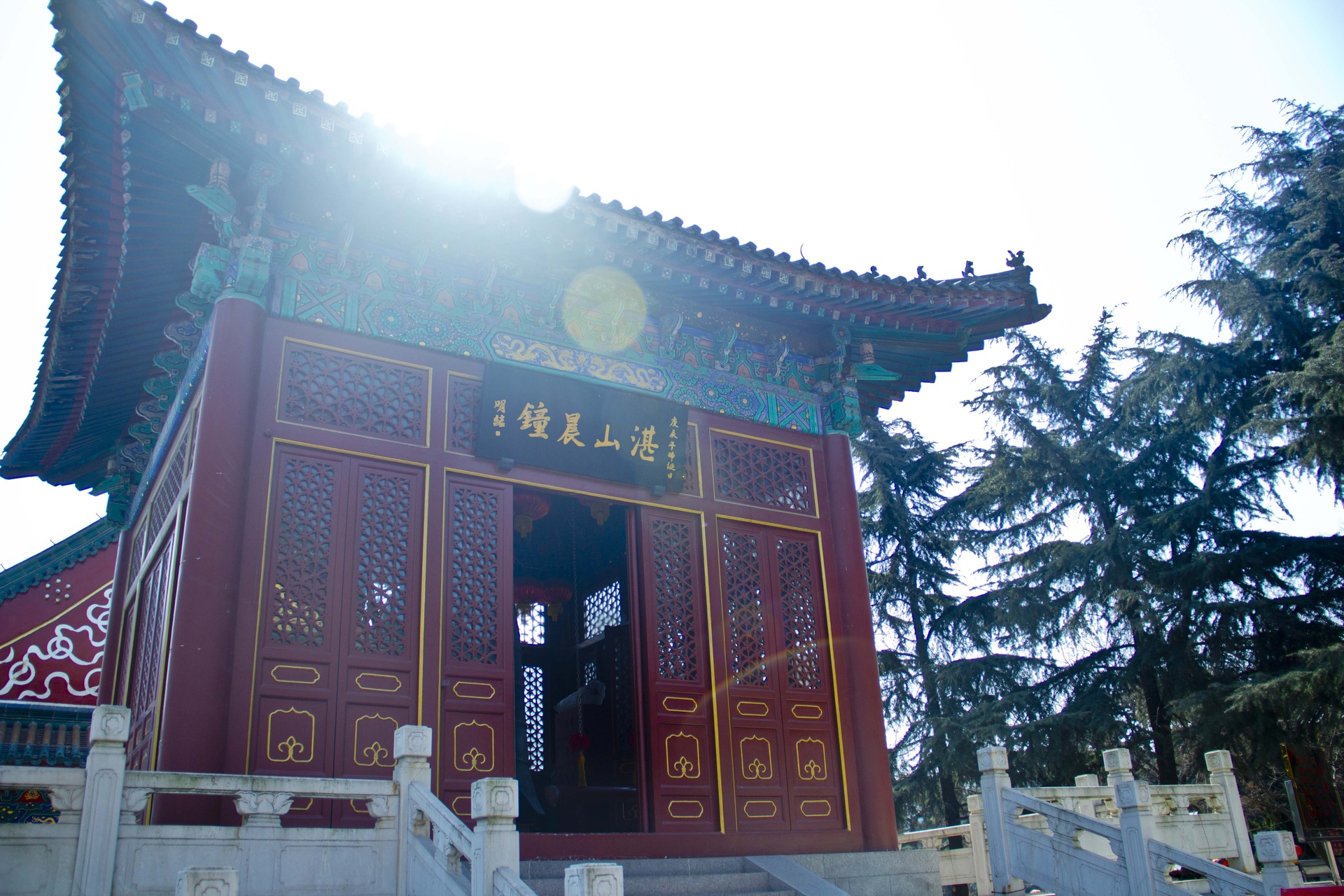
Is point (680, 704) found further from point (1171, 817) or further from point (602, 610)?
point (1171, 817)

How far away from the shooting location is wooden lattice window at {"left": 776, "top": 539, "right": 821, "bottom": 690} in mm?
A: 8281

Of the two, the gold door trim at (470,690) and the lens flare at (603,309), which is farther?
the lens flare at (603,309)

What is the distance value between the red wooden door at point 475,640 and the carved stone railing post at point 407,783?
1325 mm

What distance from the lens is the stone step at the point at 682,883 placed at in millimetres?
5734

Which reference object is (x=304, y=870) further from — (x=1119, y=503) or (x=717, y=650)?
(x=1119, y=503)

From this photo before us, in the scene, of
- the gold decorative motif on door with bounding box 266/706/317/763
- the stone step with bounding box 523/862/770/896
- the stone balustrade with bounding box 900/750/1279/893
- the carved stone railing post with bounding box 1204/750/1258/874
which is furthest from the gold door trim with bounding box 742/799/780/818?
the carved stone railing post with bounding box 1204/750/1258/874

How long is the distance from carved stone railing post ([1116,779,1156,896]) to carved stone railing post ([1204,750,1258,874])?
10.9 feet

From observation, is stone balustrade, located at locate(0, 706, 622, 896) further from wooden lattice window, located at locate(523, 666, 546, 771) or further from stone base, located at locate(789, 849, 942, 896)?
wooden lattice window, located at locate(523, 666, 546, 771)

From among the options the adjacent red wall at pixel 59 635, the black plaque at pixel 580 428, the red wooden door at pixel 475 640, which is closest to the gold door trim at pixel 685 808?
the red wooden door at pixel 475 640

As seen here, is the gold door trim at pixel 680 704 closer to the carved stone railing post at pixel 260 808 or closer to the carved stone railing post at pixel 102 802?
the carved stone railing post at pixel 260 808

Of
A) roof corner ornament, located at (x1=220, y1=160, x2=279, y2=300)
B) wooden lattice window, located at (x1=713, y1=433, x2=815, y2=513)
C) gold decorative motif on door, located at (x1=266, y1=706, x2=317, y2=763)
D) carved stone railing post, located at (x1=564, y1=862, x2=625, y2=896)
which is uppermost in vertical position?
roof corner ornament, located at (x1=220, y1=160, x2=279, y2=300)

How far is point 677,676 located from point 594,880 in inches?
153

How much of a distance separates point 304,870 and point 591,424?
412cm

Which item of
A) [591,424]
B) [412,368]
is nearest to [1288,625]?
[591,424]
